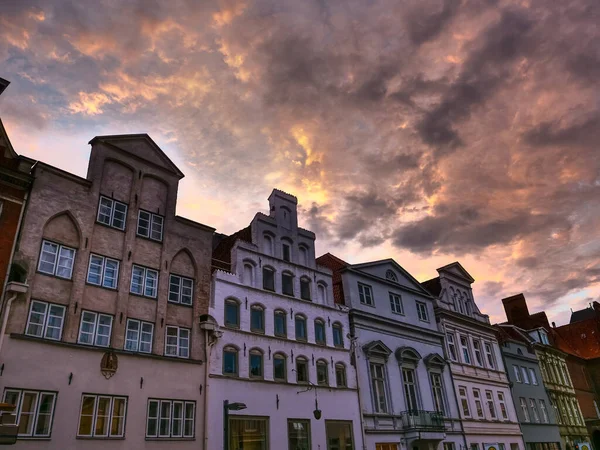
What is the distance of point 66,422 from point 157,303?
657 centimetres

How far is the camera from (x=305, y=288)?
32.3 metres

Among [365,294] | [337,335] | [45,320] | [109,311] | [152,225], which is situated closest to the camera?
[45,320]

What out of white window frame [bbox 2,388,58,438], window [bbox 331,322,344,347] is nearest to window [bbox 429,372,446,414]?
window [bbox 331,322,344,347]

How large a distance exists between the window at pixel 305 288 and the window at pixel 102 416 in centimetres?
1381

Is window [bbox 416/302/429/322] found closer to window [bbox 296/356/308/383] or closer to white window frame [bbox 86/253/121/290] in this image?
window [bbox 296/356/308/383]

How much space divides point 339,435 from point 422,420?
7.63m

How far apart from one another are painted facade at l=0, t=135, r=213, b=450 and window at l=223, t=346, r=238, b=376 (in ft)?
5.25

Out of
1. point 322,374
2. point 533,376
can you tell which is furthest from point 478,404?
point 322,374

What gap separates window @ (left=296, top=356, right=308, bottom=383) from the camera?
94.0 ft

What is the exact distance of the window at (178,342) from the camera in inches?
926

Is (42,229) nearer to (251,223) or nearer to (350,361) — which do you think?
(251,223)

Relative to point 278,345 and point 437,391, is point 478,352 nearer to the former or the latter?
point 437,391

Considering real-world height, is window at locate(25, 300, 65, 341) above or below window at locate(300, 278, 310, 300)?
below

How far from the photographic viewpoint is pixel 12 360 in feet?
60.3
